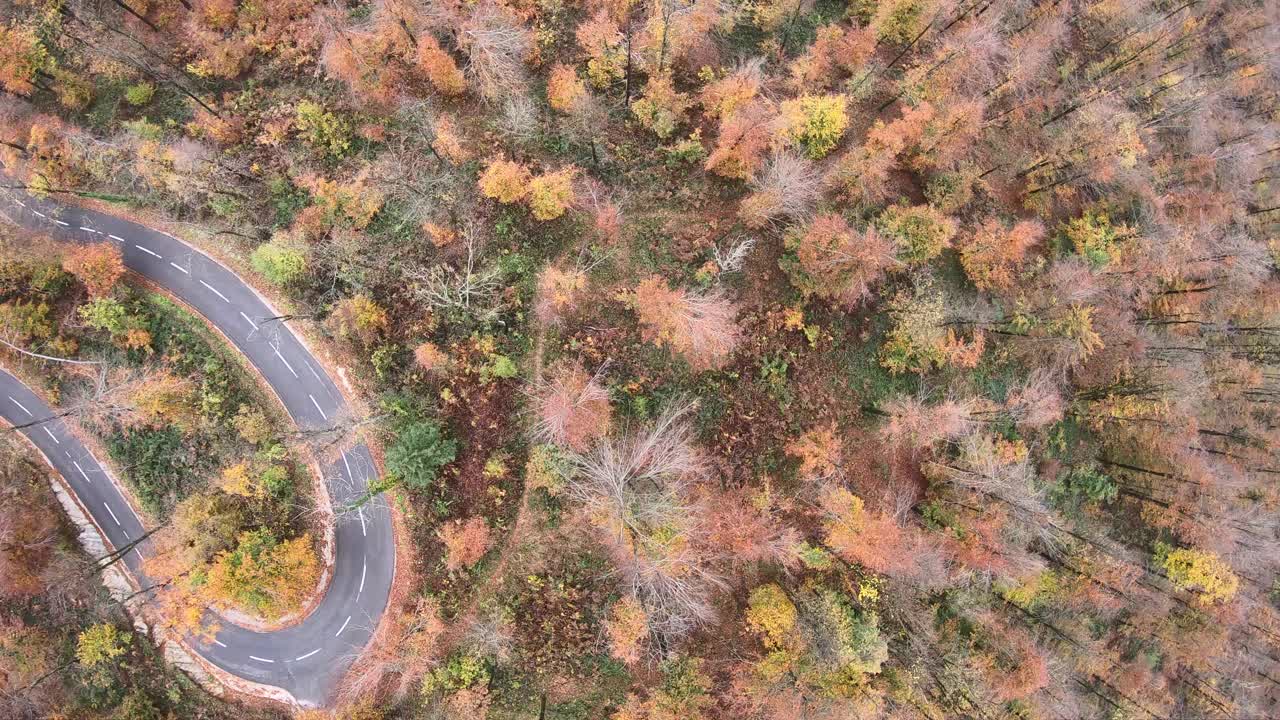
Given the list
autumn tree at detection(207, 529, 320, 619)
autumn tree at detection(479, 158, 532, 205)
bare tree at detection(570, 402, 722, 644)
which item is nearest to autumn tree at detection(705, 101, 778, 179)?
autumn tree at detection(479, 158, 532, 205)

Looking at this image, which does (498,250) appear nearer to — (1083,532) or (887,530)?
(887,530)

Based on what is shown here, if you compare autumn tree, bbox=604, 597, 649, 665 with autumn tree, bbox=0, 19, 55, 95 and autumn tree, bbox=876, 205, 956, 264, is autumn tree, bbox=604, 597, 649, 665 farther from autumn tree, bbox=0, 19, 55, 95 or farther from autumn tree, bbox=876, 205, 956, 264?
autumn tree, bbox=0, 19, 55, 95

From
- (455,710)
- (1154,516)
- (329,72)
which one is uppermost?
(329,72)

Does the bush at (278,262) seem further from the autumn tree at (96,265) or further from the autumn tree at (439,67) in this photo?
the autumn tree at (439,67)

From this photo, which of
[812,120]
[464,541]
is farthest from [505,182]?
[464,541]

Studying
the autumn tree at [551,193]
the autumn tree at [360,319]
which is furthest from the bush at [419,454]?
the autumn tree at [551,193]

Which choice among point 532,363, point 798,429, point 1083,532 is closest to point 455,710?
point 532,363
